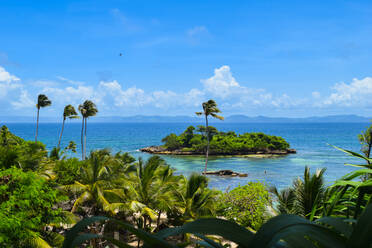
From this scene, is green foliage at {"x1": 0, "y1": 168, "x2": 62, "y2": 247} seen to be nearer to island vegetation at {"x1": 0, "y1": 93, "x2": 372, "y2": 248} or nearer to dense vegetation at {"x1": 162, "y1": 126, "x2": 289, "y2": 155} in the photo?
island vegetation at {"x1": 0, "y1": 93, "x2": 372, "y2": 248}

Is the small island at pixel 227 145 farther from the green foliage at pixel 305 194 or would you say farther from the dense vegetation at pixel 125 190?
the green foliage at pixel 305 194

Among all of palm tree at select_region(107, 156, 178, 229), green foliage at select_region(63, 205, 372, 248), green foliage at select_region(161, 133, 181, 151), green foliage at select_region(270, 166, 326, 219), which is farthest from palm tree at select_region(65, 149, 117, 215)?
green foliage at select_region(161, 133, 181, 151)

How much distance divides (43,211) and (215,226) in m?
12.9

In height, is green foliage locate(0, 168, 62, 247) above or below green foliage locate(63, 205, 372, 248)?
below

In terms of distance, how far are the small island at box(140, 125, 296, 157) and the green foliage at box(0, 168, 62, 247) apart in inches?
2802

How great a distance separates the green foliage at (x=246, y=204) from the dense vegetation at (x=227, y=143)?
2409 inches

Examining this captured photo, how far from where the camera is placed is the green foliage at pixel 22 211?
9328 millimetres

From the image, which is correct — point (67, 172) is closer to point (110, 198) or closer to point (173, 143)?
point (110, 198)

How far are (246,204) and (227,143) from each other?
63.2m

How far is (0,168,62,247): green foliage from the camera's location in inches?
367

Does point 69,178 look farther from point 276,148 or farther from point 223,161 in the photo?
point 276,148

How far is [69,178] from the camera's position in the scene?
63.8 feet

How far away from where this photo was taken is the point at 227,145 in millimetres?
81938

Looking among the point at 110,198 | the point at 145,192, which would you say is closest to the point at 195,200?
the point at 145,192
